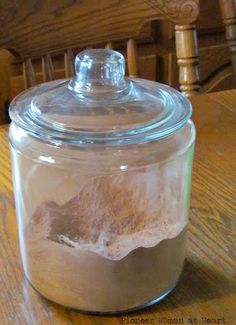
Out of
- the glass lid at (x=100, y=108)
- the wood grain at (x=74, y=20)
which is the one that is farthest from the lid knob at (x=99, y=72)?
the wood grain at (x=74, y=20)

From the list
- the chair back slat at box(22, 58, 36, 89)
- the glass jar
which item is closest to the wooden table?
the glass jar

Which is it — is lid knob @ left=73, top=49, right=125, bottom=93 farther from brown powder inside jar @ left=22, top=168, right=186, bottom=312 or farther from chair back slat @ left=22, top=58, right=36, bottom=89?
chair back slat @ left=22, top=58, right=36, bottom=89

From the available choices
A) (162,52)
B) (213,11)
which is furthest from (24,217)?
(213,11)

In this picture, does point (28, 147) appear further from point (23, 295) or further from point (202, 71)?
point (202, 71)

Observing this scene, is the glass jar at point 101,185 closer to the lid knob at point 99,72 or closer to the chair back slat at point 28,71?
the lid knob at point 99,72

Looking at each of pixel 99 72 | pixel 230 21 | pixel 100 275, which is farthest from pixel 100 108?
pixel 230 21

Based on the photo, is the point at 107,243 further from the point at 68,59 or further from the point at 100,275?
the point at 68,59
